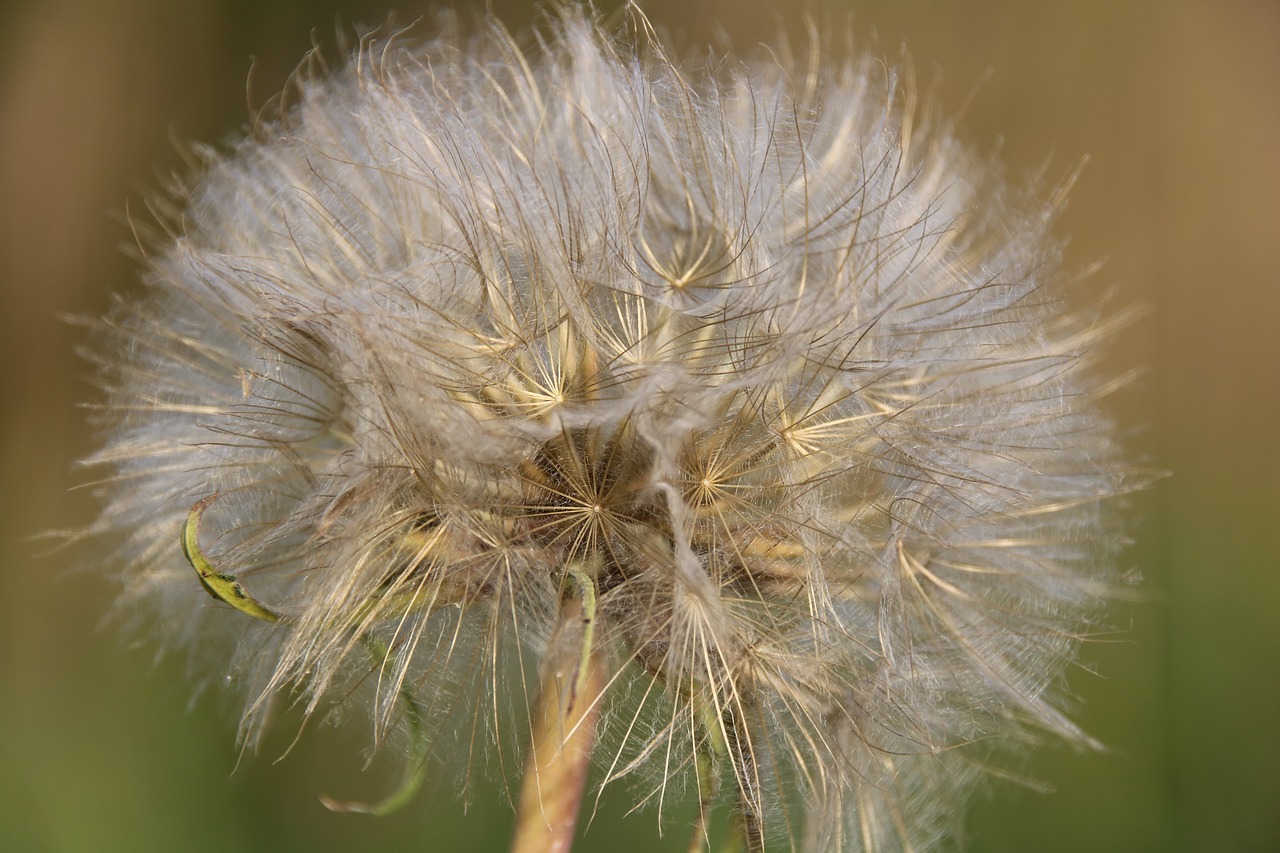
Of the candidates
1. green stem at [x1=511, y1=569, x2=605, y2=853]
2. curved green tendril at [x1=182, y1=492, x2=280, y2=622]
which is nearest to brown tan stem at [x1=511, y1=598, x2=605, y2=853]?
green stem at [x1=511, y1=569, x2=605, y2=853]

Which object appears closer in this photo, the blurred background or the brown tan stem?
the brown tan stem

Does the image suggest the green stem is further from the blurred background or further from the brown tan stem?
the blurred background

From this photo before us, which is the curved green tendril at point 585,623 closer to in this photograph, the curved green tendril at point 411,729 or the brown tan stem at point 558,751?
the brown tan stem at point 558,751

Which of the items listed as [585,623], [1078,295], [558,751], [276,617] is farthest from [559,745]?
[1078,295]

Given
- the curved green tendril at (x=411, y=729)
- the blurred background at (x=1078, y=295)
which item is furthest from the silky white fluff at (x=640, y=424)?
the blurred background at (x=1078, y=295)

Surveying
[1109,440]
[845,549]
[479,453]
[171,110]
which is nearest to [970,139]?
[1109,440]
